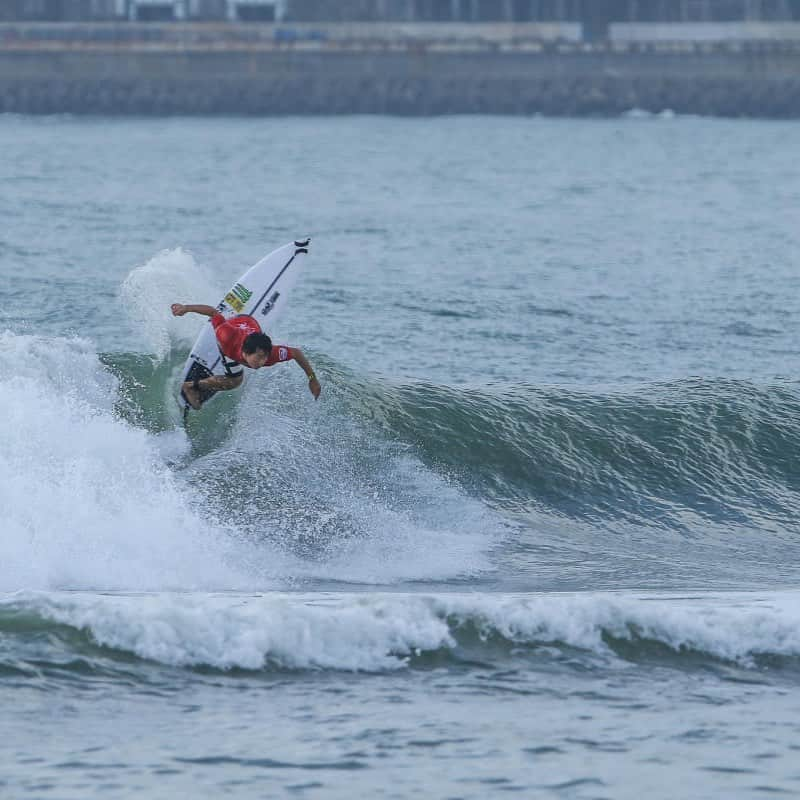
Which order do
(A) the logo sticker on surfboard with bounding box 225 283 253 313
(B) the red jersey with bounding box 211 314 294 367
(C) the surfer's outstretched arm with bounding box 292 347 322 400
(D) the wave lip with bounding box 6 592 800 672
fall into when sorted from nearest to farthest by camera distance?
(D) the wave lip with bounding box 6 592 800 672 → (C) the surfer's outstretched arm with bounding box 292 347 322 400 → (B) the red jersey with bounding box 211 314 294 367 → (A) the logo sticker on surfboard with bounding box 225 283 253 313

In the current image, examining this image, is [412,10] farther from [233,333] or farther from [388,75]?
[233,333]

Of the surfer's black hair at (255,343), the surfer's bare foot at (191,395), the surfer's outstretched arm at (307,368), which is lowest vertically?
the surfer's bare foot at (191,395)

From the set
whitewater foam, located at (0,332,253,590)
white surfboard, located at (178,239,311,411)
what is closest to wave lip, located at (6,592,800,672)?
whitewater foam, located at (0,332,253,590)

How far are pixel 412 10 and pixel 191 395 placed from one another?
69.2 metres

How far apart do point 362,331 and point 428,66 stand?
55227 mm

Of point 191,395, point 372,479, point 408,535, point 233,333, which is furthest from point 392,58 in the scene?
point 408,535

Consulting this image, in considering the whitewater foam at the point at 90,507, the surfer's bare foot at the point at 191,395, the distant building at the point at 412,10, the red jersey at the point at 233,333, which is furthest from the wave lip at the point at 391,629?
the distant building at the point at 412,10

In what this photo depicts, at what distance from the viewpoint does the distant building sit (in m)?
80.3

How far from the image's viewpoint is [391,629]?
387 inches

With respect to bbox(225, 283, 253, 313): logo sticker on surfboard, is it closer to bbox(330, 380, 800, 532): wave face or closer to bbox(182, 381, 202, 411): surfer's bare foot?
bbox(182, 381, 202, 411): surfer's bare foot

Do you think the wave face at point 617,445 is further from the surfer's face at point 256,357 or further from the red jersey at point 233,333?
the surfer's face at point 256,357

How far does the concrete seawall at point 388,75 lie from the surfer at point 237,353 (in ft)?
200

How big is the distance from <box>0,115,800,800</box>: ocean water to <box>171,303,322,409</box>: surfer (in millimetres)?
608

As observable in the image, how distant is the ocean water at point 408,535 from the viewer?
8375mm
